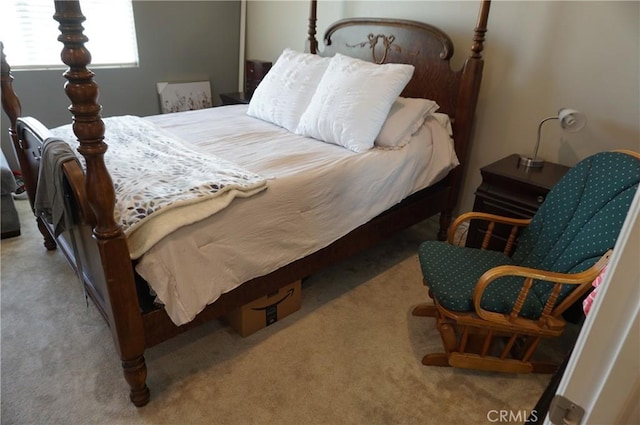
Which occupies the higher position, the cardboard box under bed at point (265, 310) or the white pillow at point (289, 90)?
the white pillow at point (289, 90)

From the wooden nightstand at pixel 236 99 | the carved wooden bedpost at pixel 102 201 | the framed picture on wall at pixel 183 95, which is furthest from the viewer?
the framed picture on wall at pixel 183 95

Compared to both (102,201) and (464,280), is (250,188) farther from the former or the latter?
(464,280)

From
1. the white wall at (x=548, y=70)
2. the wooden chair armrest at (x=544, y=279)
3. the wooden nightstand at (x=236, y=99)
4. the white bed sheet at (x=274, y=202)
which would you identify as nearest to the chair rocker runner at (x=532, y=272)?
the wooden chair armrest at (x=544, y=279)

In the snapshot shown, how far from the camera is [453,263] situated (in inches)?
72.1

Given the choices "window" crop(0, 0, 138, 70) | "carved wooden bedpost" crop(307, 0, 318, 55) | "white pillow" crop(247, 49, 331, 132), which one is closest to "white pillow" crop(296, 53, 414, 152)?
"white pillow" crop(247, 49, 331, 132)

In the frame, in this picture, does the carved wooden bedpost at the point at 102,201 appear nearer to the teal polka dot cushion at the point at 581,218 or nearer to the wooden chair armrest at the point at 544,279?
the wooden chair armrest at the point at 544,279

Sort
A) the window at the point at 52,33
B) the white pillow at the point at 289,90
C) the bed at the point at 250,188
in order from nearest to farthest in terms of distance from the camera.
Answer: the bed at the point at 250,188, the white pillow at the point at 289,90, the window at the point at 52,33

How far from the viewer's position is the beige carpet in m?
1.57

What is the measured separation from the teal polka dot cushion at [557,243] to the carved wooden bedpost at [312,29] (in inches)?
82.2

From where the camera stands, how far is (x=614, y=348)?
0.53 meters

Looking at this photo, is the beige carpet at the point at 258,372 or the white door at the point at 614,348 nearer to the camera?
the white door at the point at 614,348

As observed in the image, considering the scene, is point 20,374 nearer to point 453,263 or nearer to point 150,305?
point 150,305

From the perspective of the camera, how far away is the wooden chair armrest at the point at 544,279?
1491 mm

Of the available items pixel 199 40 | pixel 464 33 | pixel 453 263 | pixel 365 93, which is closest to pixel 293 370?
pixel 453 263
